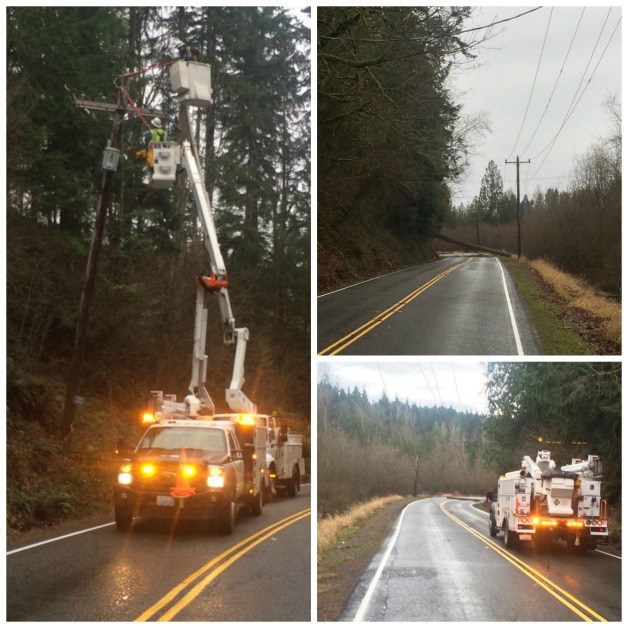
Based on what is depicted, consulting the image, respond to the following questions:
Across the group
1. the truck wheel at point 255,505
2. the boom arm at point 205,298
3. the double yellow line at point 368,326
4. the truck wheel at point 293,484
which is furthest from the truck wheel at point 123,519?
the truck wheel at point 293,484

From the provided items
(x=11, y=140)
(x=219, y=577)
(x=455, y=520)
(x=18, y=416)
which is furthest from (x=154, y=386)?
(x=219, y=577)

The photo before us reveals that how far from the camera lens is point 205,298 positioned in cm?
1270

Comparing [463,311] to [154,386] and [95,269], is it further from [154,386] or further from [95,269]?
[154,386]

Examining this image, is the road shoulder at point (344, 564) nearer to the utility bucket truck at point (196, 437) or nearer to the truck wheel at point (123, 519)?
the utility bucket truck at point (196, 437)

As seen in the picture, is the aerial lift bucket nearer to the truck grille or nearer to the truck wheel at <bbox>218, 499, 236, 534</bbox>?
the truck grille

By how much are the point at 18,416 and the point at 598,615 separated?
12.1m

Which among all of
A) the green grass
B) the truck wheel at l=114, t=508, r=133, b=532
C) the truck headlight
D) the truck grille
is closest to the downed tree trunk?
the green grass

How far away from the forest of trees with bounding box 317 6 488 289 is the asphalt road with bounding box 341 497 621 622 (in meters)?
7.30

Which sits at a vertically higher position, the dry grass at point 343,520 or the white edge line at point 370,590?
the dry grass at point 343,520

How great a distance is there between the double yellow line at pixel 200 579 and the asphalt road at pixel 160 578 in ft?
0.03

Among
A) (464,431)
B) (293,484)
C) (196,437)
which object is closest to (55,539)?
(196,437)

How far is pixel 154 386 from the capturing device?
76.1ft

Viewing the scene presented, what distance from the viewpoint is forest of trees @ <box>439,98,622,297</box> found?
18.3 metres

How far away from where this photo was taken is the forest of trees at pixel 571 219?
60.0ft
